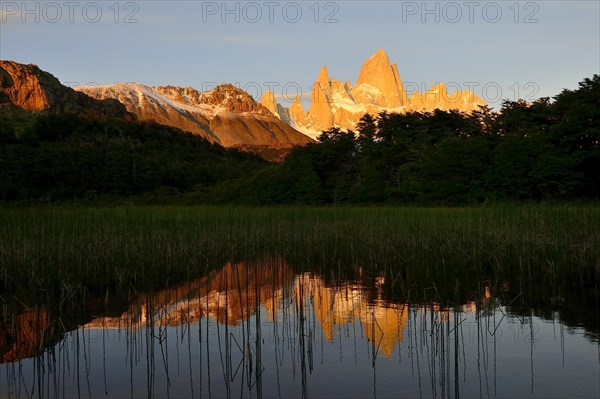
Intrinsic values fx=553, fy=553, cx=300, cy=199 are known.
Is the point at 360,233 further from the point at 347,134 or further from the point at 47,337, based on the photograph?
the point at 347,134

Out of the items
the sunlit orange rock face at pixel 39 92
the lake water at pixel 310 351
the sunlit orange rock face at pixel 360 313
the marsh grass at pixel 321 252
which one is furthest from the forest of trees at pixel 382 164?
the sunlit orange rock face at pixel 39 92

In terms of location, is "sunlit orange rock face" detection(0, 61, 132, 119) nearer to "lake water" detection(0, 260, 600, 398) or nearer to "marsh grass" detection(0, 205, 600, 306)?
"marsh grass" detection(0, 205, 600, 306)

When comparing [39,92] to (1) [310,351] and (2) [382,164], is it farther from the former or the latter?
(1) [310,351]

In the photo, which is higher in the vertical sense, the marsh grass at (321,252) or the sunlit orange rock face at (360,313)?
the marsh grass at (321,252)

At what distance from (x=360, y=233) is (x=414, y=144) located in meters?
25.5

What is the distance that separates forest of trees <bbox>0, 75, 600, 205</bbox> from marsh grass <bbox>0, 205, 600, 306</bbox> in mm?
14208

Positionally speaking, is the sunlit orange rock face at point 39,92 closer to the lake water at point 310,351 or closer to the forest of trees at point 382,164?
the forest of trees at point 382,164

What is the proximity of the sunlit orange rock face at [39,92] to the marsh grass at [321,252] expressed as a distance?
99.7 meters

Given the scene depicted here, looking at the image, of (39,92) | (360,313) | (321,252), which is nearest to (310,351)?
(360,313)

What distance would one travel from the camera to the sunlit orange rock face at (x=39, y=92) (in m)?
114

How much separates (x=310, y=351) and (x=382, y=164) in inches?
1421

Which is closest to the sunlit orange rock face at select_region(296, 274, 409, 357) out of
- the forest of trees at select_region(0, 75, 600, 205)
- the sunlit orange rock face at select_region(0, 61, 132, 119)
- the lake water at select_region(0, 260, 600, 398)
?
the lake water at select_region(0, 260, 600, 398)

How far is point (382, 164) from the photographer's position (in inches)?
1647

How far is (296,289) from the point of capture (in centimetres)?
1077
